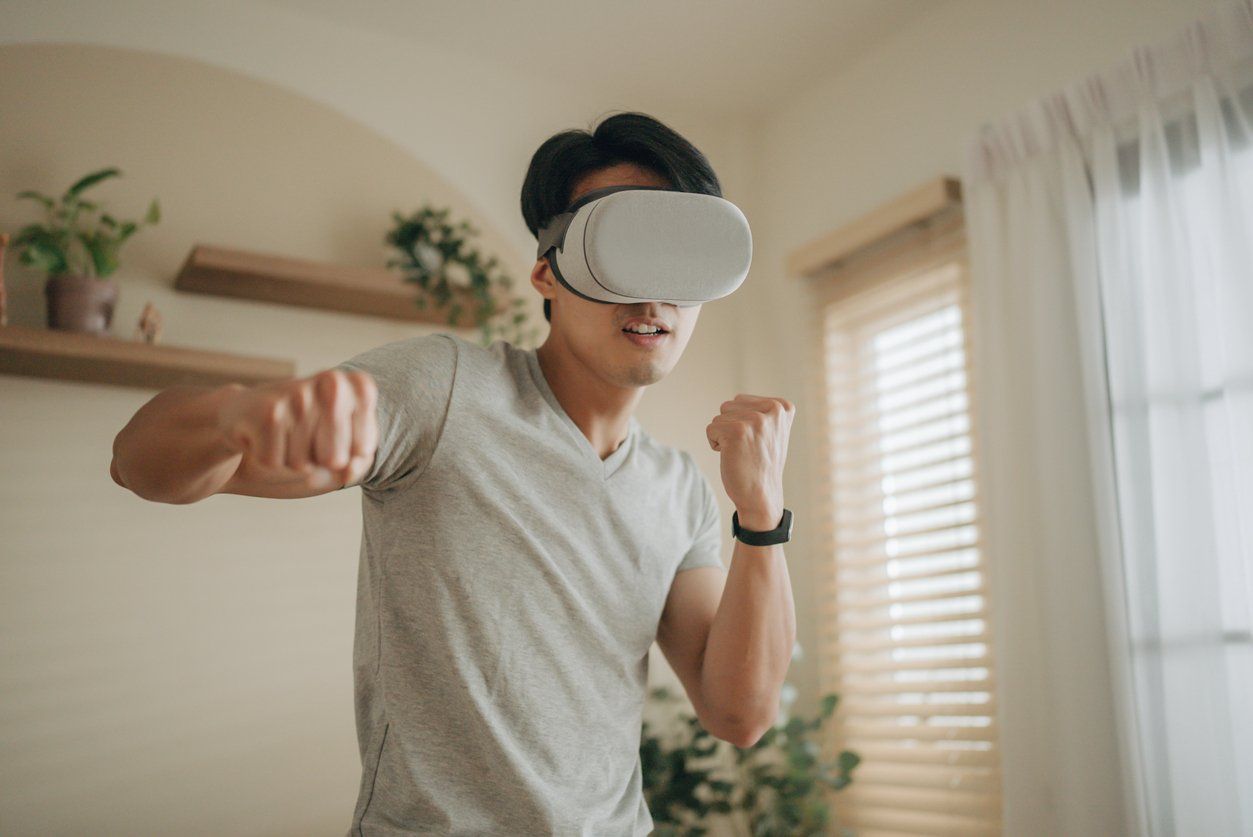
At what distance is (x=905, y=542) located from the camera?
2643 millimetres

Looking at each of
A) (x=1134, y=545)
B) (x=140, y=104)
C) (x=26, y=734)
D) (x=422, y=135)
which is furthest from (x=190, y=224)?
(x=1134, y=545)

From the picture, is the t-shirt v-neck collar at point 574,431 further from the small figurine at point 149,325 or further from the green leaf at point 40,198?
the green leaf at point 40,198

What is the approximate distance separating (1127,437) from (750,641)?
3.67ft

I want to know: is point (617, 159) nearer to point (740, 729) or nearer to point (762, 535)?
point (762, 535)

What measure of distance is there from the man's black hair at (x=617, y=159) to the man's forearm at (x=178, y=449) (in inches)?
22.9

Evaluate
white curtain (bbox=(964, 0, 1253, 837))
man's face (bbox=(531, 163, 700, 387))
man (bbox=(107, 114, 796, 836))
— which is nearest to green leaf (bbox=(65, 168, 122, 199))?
man (bbox=(107, 114, 796, 836))

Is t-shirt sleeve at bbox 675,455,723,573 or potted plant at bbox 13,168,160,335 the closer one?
t-shirt sleeve at bbox 675,455,723,573

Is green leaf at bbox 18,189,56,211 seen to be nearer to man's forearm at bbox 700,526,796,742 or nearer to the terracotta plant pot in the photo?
the terracotta plant pot

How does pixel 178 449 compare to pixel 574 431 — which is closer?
pixel 178 449

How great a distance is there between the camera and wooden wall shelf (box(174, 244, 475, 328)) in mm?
2281

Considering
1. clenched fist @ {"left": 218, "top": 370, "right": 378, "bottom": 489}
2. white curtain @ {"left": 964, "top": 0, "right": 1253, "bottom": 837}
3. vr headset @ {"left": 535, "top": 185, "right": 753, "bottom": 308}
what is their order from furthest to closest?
1. white curtain @ {"left": 964, "top": 0, "right": 1253, "bottom": 837}
2. vr headset @ {"left": 535, "top": 185, "right": 753, "bottom": 308}
3. clenched fist @ {"left": 218, "top": 370, "right": 378, "bottom": 489}

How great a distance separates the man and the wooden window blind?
3.93 feet

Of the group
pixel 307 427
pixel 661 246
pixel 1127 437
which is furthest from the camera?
pixel 1127 437

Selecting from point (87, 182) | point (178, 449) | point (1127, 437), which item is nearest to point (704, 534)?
point (178, 449)
